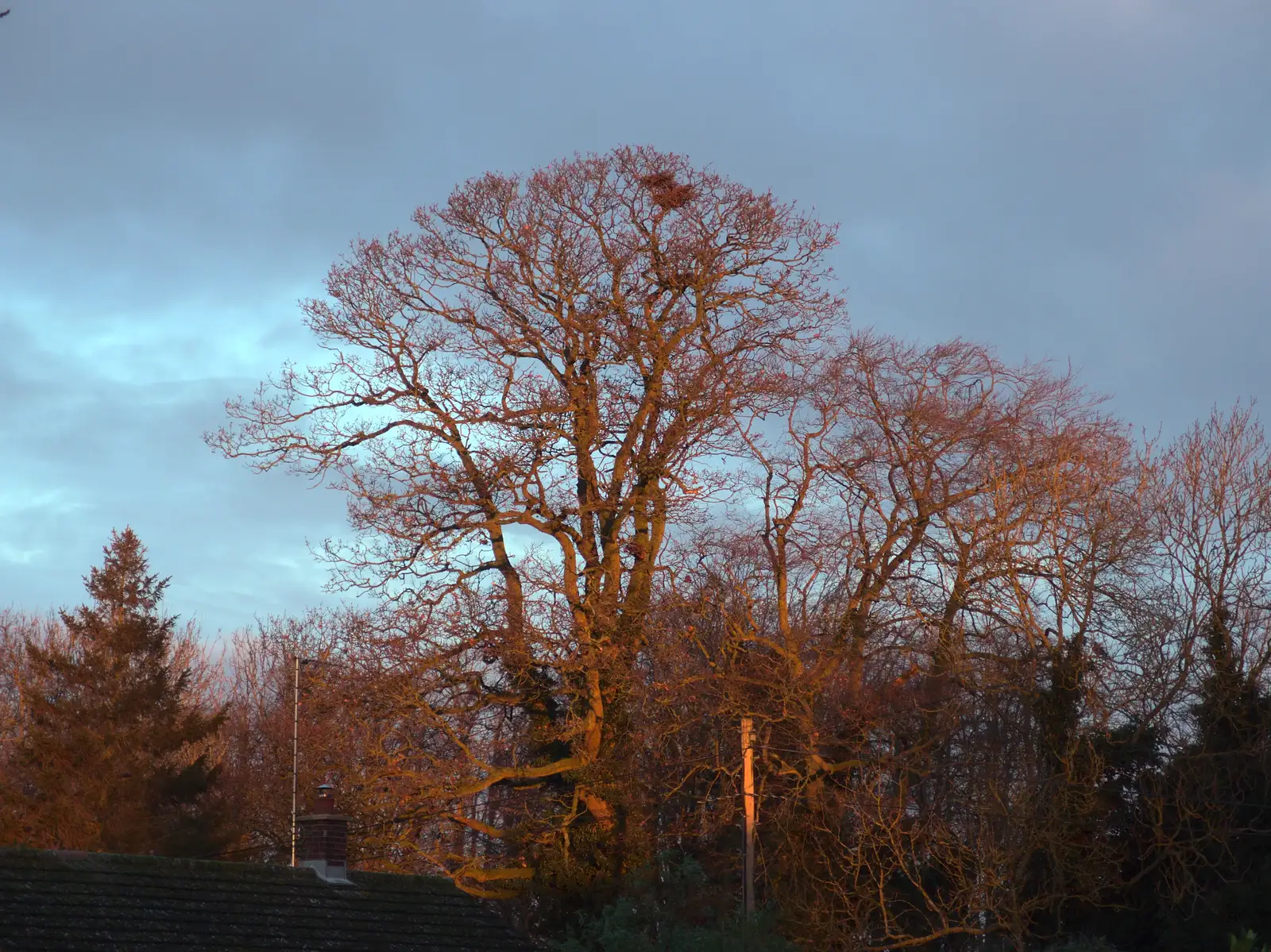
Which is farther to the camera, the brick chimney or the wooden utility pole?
the wooden utility pole

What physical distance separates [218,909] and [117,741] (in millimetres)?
22109

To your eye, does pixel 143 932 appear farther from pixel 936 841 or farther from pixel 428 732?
pixel 936 841

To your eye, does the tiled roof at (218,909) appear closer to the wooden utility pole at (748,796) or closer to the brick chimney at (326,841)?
the brick chimney at (326,841)

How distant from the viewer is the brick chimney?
19031 millimetres

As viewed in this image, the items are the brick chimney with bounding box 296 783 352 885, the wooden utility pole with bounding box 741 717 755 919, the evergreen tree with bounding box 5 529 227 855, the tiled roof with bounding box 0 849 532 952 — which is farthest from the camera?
the evergreen tree with bounding box 5 529 227 855

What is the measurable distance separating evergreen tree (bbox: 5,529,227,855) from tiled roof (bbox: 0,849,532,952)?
17596mm

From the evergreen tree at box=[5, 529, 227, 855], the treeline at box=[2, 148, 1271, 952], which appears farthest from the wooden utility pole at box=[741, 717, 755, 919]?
the evergreen tree at box=[5, 529, 227, 855]

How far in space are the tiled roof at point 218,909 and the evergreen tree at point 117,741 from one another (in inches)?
693

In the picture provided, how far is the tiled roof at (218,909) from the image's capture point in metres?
15.2

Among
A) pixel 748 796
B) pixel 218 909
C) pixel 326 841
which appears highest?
pixel 748 796

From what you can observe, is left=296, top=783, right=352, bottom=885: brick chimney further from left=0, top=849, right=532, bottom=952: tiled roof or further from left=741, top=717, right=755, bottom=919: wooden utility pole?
left=741, top=717, right=755, bottom=919: wooden utility pole

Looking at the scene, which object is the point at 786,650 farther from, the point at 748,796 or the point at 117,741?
the point at 117,741

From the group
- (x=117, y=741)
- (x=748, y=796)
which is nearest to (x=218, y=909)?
(x=748, y=796)

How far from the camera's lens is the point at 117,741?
37062 mm
